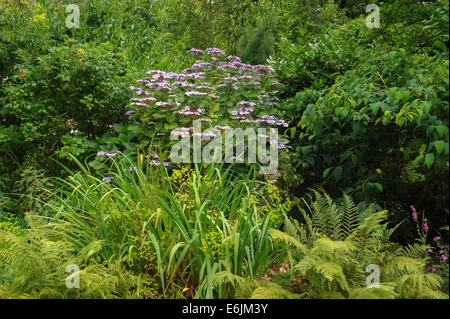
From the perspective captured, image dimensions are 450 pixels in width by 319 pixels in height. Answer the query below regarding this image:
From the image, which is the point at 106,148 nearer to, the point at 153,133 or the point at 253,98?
the point at 153,133

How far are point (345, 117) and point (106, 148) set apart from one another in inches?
91.8

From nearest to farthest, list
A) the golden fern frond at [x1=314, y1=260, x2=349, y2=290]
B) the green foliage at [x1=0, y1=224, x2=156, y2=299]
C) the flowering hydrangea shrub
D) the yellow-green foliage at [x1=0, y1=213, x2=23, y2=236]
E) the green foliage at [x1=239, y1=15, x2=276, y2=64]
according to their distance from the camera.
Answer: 1. the golden fern frond at [x1=314, y1=260, x2=349, y2=290]
2. the green foliage at [x1=0, y1=224, x2=156, y2=299]
3. the yellow-green foliage at [x1=0, y1=213, x2=23, y2=236]
4. the flowering hydrangea shrub
5. the green foliage at [x1=239, y1=15, x2=276, y2=64]

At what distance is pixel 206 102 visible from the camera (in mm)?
3971

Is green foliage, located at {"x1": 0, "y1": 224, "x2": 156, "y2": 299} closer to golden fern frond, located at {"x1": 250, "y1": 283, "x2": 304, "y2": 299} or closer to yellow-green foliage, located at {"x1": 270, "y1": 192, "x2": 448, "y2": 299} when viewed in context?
golden fern frond, located at {"x1": 250, "y1": 283, "x2": 304, "y2": 299}

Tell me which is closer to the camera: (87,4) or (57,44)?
(57,44)

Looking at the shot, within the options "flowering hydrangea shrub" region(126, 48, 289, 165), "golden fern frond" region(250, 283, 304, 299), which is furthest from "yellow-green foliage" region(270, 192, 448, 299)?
"flowering hydrangea shrub" region(126, 48, 289, 165)

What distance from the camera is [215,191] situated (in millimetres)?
2783

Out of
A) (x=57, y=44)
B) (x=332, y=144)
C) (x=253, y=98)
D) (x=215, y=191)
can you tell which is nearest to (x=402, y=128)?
(x=332, y=144)

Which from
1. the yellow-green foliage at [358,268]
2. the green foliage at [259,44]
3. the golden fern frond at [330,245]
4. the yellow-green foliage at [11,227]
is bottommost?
the yellow-green foliage at [358,268]

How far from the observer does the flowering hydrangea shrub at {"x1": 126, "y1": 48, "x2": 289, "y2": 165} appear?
3.83m

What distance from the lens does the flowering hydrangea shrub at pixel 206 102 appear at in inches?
151

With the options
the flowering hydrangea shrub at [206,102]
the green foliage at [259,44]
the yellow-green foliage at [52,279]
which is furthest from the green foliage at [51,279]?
the green foliage at [259,44]

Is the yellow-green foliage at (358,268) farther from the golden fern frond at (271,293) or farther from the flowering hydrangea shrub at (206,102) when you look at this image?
the flowering hydrangea shrub at (206,102)

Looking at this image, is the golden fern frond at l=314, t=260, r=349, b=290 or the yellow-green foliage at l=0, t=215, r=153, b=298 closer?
the golden fern frond at l=314, t=260, r=349, b=290
